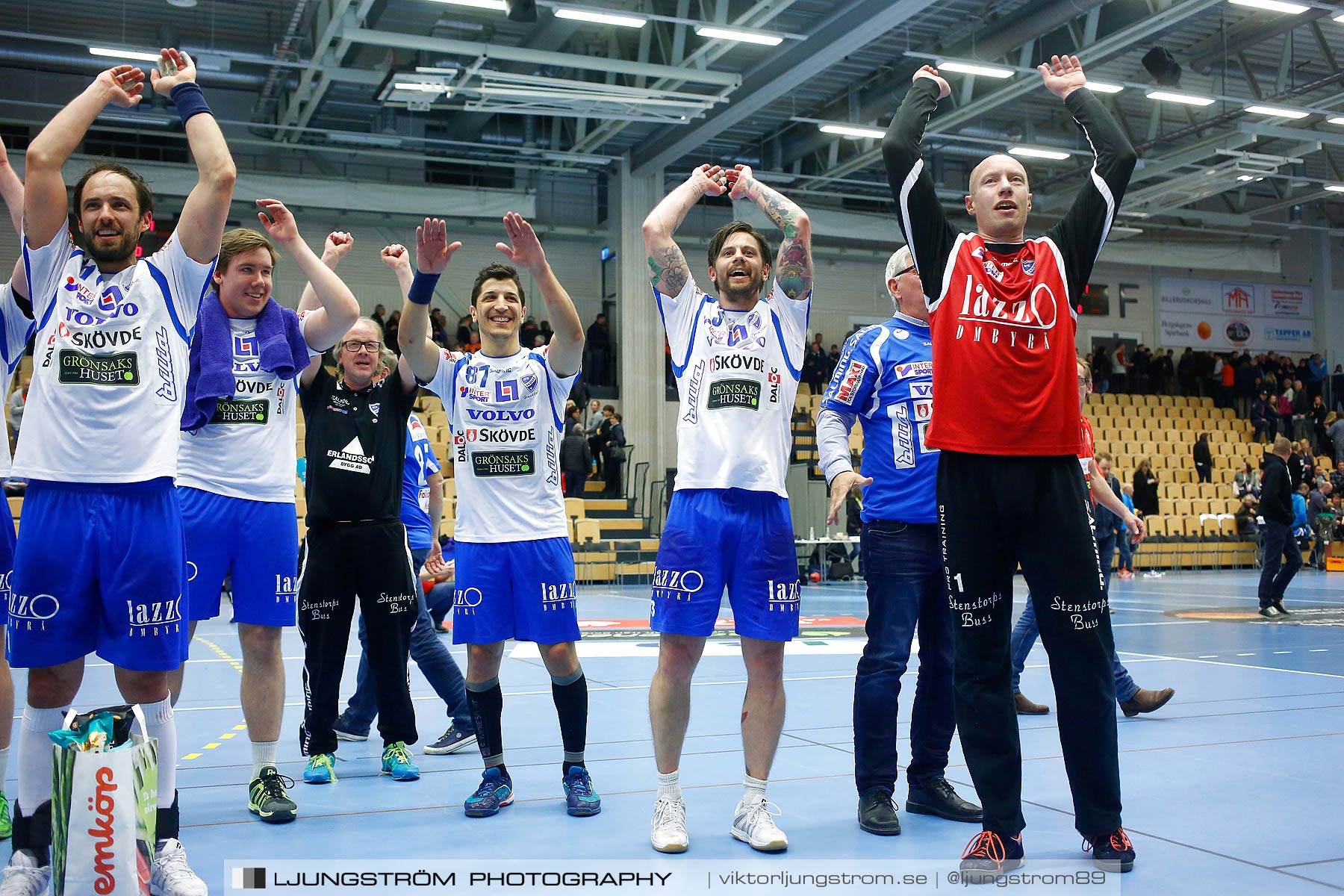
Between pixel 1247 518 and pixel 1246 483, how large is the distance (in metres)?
0.79

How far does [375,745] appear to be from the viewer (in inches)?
211

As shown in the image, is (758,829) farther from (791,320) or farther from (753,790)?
(791,320)

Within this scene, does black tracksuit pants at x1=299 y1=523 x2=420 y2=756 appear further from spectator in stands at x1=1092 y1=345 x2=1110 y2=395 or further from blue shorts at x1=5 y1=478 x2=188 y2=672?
spectator in stands at x1=1092 y1=345 x2=1110 y2=395

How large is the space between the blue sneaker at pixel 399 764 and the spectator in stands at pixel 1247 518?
835 inches

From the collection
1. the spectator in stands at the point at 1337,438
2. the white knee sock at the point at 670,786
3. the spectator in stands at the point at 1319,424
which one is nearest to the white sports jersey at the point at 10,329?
the white knee sock at the point at 670,786

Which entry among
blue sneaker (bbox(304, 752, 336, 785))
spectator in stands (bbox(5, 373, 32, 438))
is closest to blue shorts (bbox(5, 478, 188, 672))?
blue sneaker (bbox(304, 752, 336, 785))

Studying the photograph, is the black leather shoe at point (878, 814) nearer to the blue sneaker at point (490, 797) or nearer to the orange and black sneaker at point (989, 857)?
the orange and black sneaker at point (989, 857)

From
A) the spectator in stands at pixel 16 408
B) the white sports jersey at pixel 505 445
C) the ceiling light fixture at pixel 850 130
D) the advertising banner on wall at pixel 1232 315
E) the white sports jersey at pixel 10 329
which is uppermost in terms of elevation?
the ceiling light fixture at pixel 850 130

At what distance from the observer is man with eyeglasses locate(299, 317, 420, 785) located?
4.52 metres

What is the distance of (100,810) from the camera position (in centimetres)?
264

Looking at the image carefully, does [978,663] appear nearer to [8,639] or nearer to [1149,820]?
[1149,820]

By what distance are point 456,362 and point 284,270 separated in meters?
19.4

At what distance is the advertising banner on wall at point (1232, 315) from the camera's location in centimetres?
2864

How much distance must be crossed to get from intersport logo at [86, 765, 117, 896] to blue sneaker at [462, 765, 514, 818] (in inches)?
56.7
